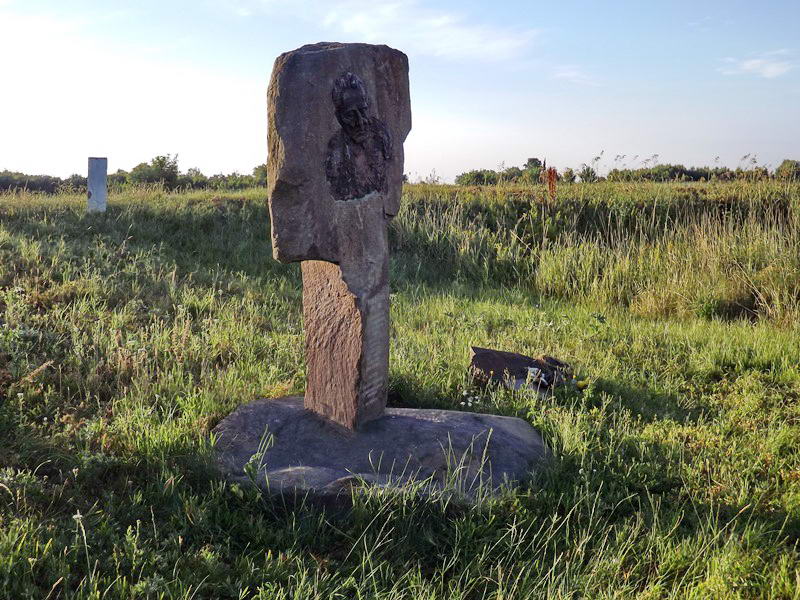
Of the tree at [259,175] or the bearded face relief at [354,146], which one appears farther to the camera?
the tree at [259,175]

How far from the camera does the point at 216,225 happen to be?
10.2m

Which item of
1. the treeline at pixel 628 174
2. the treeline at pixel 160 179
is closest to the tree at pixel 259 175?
the treeline at pixel 160 179

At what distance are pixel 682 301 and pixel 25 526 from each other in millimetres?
6268

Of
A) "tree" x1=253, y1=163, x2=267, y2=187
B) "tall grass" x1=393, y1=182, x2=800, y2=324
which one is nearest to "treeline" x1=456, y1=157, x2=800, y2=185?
"tall grass" x1=393, y1=182, x2=800, y2=324

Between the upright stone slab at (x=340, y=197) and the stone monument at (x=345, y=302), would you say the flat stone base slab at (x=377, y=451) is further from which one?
the upright stone slab at (x=340, y=197)

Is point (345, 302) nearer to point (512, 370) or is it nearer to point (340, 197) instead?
point (340, 197)

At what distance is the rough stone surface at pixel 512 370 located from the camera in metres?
4.89

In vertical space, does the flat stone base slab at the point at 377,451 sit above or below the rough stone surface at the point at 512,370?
below

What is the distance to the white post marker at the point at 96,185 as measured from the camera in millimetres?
9859

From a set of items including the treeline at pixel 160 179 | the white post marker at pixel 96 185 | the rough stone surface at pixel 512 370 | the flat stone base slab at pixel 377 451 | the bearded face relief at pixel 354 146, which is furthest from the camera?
the treeline at pixel 160 179

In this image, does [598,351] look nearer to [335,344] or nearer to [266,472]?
[335,344]

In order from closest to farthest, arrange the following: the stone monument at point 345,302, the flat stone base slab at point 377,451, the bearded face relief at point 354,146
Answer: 1. the flat stone base slab at point 377,451
2. the stone monument at point 345,302
3. the bearded face relief at point 354,146

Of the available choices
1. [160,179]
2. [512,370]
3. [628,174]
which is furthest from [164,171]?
[512,370]

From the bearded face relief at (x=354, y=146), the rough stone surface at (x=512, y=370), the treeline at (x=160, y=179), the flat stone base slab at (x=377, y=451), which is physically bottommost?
the flat stone base slab at (x=377, y=451)
